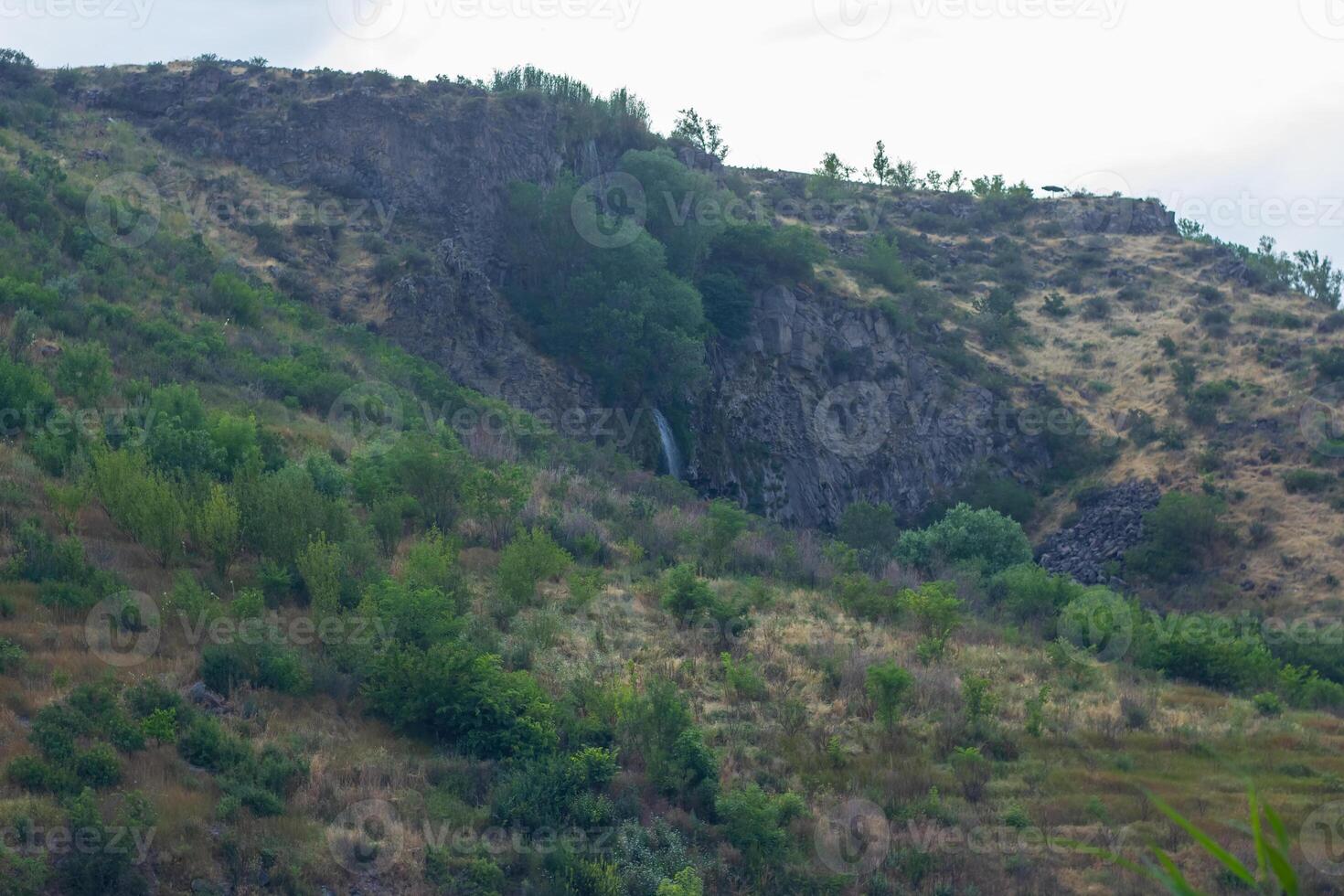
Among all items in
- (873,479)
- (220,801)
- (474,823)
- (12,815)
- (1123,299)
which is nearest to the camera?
(12,815)

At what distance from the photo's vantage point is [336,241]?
32.2 meters

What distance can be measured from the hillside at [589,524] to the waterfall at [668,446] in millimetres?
399

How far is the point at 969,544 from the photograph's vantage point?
27406 millimetres

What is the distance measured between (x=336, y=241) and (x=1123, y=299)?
30.3 metres

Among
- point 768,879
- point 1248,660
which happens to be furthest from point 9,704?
point 1248,660

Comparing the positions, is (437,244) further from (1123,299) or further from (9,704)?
(1123,299)

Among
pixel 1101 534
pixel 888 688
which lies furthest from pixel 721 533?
pixel 1101 534
